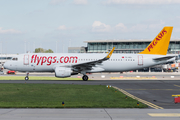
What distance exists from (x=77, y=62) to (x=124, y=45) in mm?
71621

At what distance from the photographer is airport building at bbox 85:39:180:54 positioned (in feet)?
341

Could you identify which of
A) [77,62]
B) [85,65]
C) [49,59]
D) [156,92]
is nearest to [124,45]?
[77,62]

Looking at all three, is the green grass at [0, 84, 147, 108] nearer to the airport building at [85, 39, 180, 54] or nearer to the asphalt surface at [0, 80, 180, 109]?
the asphalt surface at [0, 80, 180, 109]

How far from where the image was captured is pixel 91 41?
355 ft

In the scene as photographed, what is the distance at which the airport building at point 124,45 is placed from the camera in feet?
341

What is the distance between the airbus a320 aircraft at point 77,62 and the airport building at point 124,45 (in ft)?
216

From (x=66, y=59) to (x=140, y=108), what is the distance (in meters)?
25.1

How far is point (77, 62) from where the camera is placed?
38531 mm
